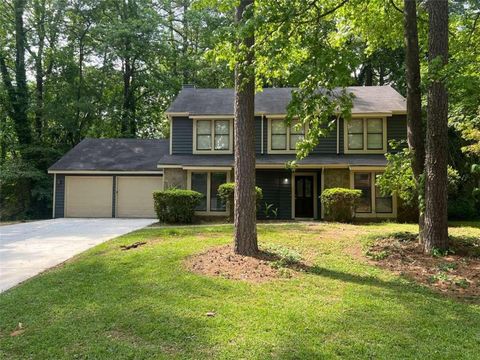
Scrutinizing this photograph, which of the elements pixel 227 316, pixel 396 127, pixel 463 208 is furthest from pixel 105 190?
pixel 463 208

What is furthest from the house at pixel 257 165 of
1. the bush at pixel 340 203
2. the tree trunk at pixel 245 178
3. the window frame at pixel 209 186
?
the tree trunk at pixel 245 178

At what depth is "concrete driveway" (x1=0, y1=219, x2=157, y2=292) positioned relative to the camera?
7.02m

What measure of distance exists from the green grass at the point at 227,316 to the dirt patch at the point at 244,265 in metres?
0.29

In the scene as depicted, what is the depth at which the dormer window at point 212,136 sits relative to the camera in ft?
57.6

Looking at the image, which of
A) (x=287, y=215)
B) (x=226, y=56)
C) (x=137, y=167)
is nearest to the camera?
(x=226, y=56)

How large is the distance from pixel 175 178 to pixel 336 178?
22.6 feet

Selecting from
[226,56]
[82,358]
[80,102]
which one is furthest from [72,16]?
[82,358]

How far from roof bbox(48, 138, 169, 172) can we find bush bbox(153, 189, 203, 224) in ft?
13.0

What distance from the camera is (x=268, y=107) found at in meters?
17.8

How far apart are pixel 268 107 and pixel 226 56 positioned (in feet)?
A: 36.8

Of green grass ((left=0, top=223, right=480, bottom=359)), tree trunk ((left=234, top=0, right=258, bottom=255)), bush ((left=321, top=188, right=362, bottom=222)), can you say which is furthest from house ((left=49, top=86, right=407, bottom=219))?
Result: green grass ((left=0, top=223, right=480, bottom=359))

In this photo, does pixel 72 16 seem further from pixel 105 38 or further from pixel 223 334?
pixel 223 334

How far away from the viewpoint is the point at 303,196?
1728 centimetres

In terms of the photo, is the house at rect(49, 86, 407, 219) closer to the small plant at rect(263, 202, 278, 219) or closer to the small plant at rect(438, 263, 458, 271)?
the small plant at rect(263, 202, 278, 219)
